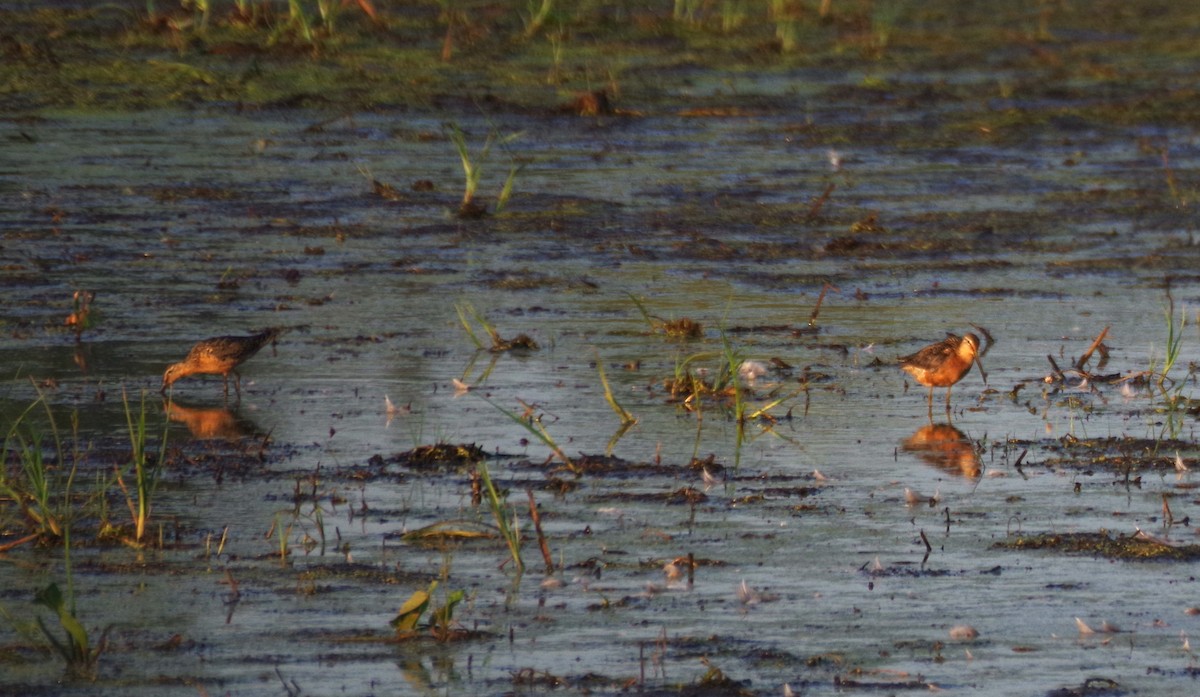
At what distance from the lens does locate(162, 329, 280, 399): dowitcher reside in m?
8.26

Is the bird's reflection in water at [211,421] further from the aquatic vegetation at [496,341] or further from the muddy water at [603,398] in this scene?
the aquatic vegetation at [496,341]

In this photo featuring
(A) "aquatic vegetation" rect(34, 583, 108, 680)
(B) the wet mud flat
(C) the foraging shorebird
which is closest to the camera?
(A) "aquatic vegetation" rect(34, 583, 108, 680)

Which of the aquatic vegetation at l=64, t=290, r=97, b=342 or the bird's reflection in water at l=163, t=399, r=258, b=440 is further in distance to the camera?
the aquatic vegetation at l=64, t=290, r=97, b=342

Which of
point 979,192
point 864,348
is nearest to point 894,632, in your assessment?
point 864,348

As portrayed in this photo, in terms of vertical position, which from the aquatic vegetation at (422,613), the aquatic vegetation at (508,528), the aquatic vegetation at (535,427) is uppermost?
the aquatic vegetation at (535,427)

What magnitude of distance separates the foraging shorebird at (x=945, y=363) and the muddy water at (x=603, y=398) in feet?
0.47

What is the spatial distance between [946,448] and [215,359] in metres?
2.78

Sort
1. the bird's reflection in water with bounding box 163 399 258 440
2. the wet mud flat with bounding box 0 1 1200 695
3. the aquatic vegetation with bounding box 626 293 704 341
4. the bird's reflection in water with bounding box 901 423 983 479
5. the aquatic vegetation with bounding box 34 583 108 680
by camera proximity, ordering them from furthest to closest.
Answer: the aquatic vegetation with bounding box 626 293 704 341, the bird's reflection in water with bounding box 163 399 258 440, the bird's reflection in water with bounding box 901 423 983 479, the wet mud flat with bounding box 0 1 1200 695, the aquatic vegetation with bounding box 34 583 108 680

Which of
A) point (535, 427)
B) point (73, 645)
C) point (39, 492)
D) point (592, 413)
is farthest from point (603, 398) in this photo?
point (73, 645)

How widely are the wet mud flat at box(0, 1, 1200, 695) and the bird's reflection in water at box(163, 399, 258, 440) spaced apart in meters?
0.05

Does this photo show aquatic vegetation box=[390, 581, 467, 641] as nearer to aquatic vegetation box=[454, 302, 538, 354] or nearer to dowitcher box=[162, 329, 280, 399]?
dowitcher box=[162, 329, 280, 399]

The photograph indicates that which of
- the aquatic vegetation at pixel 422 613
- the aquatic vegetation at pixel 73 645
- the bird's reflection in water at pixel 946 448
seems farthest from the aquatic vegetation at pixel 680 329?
the aquatic vegetation at pixel 73 645

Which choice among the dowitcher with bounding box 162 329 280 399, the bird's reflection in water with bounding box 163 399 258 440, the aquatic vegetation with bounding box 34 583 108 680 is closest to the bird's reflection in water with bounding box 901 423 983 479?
the bird's reflection in water with bounding box 163 399 258 440

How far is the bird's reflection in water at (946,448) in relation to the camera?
721 cm
